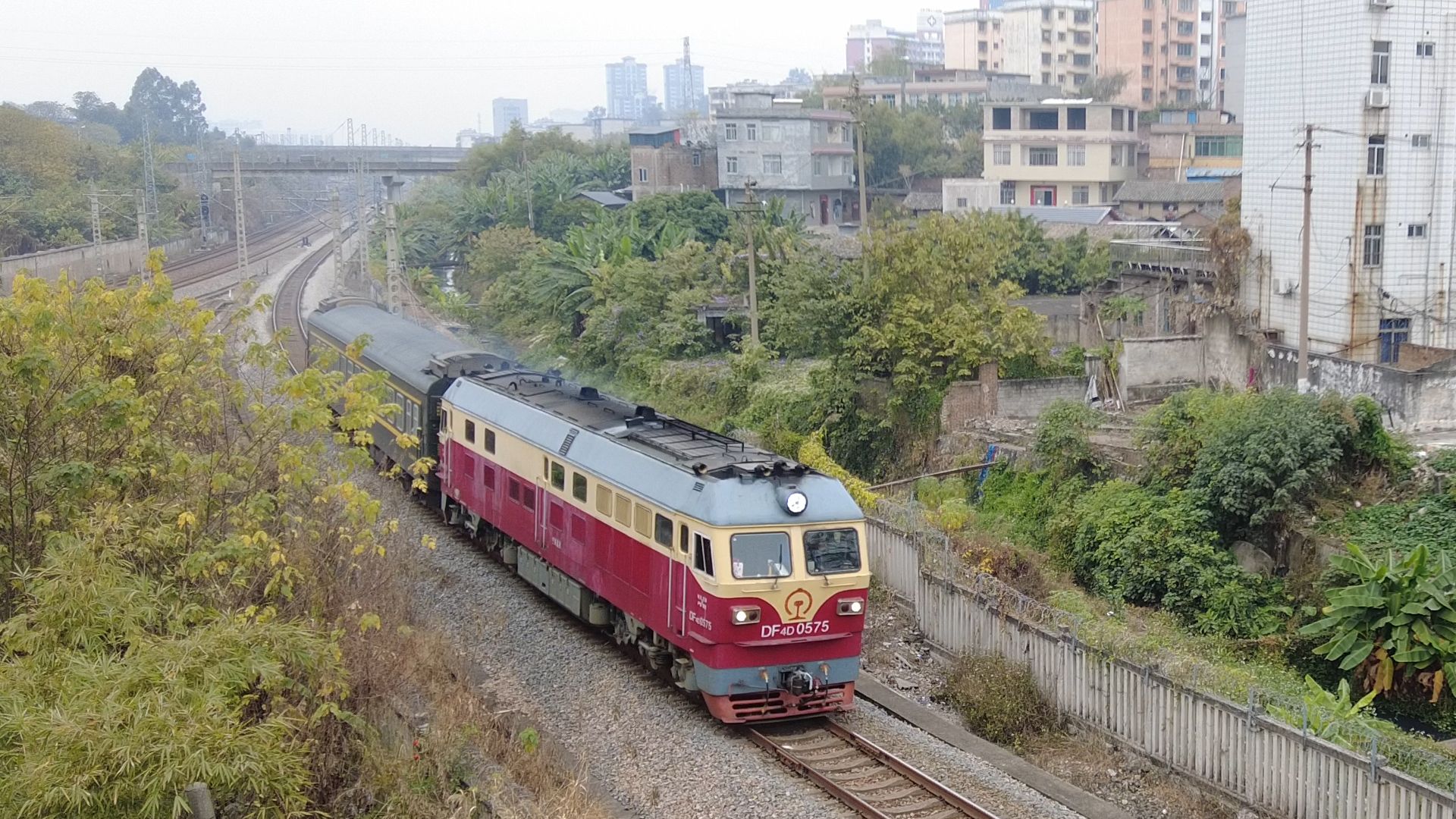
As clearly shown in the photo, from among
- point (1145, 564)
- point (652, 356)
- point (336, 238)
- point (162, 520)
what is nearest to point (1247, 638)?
point (1145, 564)

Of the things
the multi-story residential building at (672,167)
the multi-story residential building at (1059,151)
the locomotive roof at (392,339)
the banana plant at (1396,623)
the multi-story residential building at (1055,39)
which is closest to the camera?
the banana plant at (1396,623)

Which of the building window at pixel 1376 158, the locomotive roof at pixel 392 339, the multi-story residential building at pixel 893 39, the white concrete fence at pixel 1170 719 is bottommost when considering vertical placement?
the white concrete fence at pixel 1170 719

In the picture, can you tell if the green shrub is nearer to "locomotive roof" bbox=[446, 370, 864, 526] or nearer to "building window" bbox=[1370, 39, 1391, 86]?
"locomotive roof" bbox=[446, 370, 864, 526]

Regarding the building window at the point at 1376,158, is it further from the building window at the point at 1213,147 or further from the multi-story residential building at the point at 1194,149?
the building window at the point at 1213,147

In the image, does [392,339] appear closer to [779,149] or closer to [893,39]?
[779,149]

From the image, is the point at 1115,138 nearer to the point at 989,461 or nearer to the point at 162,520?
the point at 989,461

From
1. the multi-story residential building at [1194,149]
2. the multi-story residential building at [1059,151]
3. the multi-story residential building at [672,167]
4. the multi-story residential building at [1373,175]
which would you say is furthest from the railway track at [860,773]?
the multi-story residential building at [672,167]

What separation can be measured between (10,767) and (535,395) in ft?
34.3

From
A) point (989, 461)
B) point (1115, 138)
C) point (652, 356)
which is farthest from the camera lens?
point (1115, 138)

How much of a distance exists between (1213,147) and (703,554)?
47.1 meters

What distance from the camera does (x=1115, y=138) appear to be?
5125cm

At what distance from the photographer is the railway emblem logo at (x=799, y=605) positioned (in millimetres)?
12055

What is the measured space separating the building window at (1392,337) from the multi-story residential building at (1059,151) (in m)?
26.2

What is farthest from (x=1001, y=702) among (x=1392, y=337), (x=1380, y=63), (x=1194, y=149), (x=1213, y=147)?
(x=1213, y=147)
